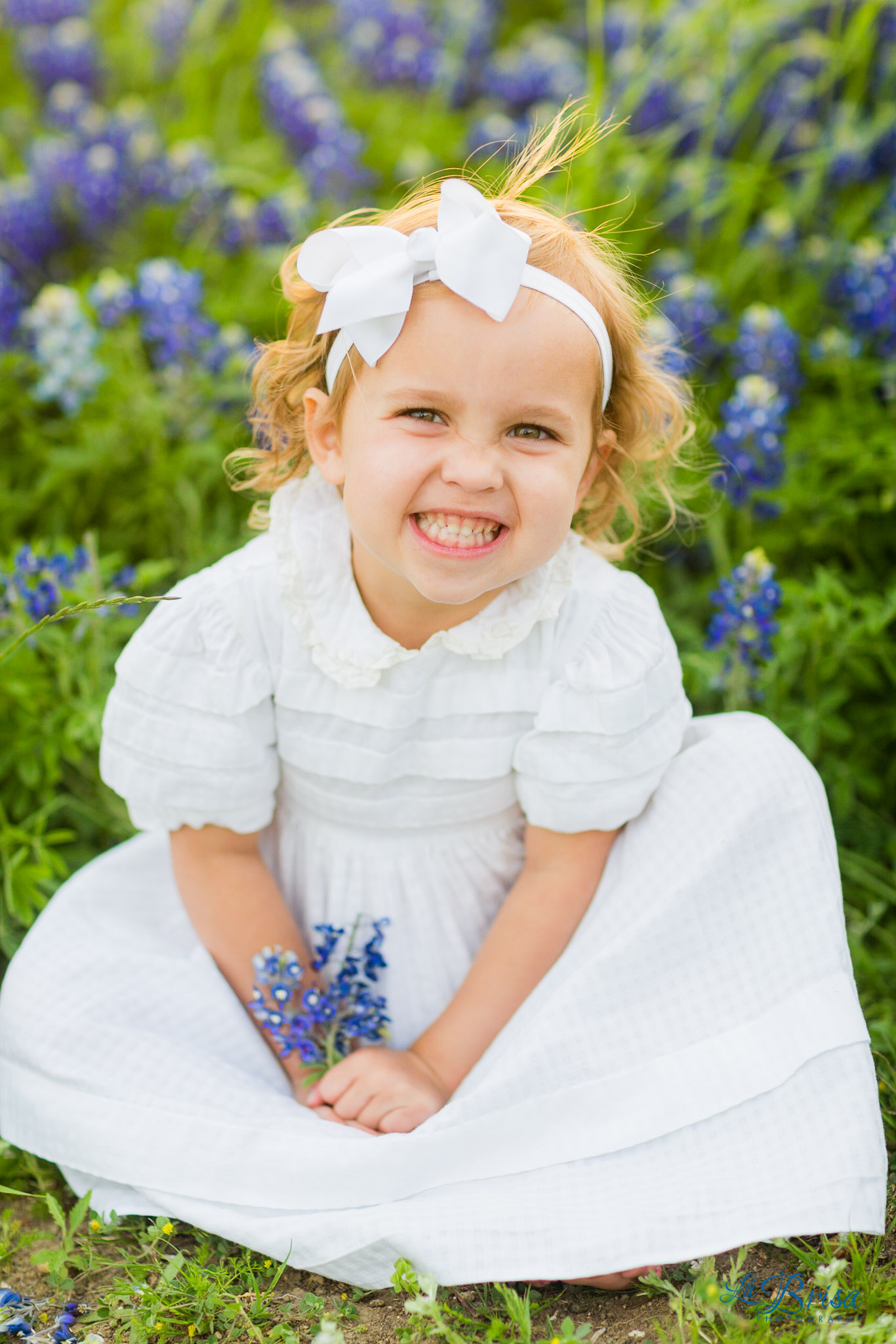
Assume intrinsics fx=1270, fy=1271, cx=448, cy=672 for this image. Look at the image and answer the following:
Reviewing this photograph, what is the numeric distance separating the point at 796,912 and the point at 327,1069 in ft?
2.22

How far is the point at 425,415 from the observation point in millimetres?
1470

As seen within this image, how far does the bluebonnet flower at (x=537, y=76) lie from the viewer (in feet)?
13.5

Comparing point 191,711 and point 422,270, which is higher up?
point 422,270

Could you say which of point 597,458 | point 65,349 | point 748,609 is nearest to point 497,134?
point 65,349

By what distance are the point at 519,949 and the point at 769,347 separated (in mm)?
1426

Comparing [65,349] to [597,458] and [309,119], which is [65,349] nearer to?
[597,458]

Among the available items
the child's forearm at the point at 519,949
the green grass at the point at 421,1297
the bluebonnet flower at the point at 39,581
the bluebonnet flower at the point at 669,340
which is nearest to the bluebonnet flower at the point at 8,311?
the bluebonnet flower at the point at 39,581

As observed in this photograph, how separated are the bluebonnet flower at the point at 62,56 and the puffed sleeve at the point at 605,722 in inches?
136

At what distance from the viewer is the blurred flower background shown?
7.07ft

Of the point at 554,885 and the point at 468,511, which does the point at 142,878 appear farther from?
the point at 468,511

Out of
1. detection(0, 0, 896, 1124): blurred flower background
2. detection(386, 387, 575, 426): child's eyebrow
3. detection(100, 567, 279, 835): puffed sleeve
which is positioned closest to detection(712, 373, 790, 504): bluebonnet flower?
detection(0, 0, 896, 1124): blurred flower background

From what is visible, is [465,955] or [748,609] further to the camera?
[748,609]

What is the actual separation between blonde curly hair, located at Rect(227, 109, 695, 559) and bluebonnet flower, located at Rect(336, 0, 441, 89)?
2.86 metres

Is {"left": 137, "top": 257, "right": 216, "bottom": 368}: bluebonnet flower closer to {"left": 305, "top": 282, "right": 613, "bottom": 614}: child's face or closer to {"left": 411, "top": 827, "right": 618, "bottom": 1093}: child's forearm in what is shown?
{"left": 305, "top": 282, "right": 613, "bottom": 614}: child's face
